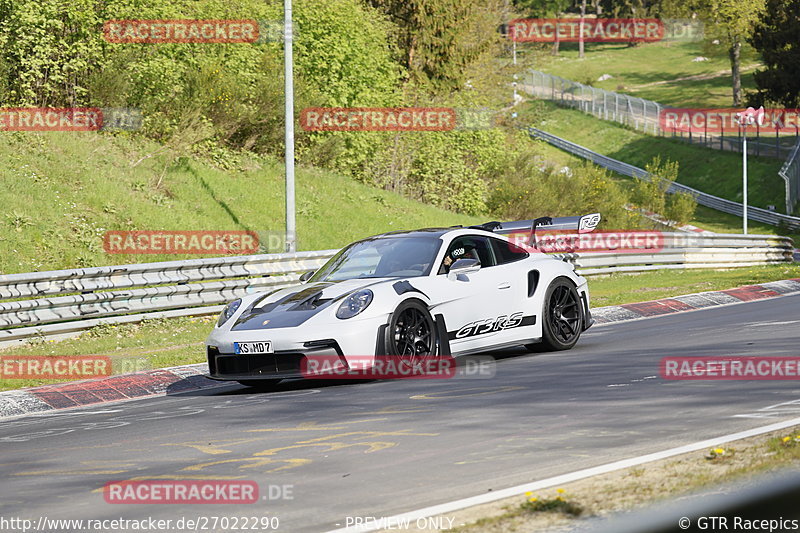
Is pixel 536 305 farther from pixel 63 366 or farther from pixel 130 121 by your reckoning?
pixel 130 121

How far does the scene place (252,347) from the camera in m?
10.0

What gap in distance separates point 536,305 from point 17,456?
19.5 ft

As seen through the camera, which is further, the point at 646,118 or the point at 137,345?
the point at 646,118

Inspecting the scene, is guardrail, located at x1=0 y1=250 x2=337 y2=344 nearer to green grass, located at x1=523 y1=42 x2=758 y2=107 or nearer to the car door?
the car door

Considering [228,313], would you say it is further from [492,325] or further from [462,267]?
[492,325]

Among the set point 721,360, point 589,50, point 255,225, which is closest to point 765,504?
point 721,360

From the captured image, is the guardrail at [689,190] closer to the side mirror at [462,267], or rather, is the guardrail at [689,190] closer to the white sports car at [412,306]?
the white sports car at [412,306]

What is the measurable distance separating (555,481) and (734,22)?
8849 centimetres

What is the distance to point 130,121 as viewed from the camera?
27422 mm

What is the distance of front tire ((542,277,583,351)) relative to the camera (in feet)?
39.1

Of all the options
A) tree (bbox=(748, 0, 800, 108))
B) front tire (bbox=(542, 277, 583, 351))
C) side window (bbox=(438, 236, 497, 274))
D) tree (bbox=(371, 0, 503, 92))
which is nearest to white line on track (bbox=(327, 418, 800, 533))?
side window (bbox=(438, 236, 497, 274))

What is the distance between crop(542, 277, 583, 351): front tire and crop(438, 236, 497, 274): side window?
0.78m

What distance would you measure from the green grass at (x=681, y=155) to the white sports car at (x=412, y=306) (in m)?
42.4

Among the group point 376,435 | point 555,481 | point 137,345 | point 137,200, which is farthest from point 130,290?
point 555,481
